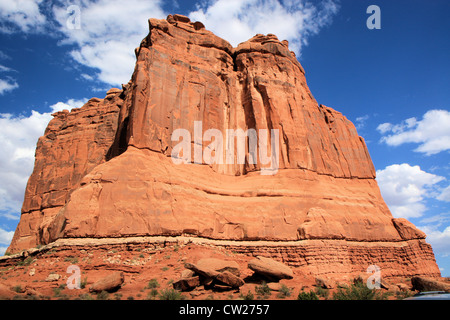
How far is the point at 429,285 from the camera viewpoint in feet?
58.6

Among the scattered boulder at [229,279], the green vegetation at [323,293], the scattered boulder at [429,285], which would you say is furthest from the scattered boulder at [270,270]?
the scattered boulder at [429,285]

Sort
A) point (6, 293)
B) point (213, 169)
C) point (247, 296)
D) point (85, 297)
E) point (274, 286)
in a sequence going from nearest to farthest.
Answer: point (6, 293) → point (85, 297) → point (247, 296) → point (274, 286) → point (213, 169)

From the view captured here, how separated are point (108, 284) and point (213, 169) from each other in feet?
48.8

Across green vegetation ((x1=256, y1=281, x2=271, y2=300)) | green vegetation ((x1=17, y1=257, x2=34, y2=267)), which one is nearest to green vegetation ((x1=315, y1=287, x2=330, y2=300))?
green vegetation ((x1=256, y1=281, x2=271, y2=300))

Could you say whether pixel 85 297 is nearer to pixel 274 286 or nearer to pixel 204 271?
pixel 204 271

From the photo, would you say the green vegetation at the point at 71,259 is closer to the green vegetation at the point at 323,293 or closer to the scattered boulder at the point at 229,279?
the scattered boulder at the point at 229,279

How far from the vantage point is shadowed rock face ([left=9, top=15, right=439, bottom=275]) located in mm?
21266

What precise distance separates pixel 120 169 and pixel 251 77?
1776 cm

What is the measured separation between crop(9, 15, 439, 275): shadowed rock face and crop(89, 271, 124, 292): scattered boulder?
192 inches

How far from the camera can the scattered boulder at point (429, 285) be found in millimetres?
16781

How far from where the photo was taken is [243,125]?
105 ft

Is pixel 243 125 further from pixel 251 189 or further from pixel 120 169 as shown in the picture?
pixel 120 169

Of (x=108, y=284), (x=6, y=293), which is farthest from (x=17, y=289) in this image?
(x=108, y=284)
